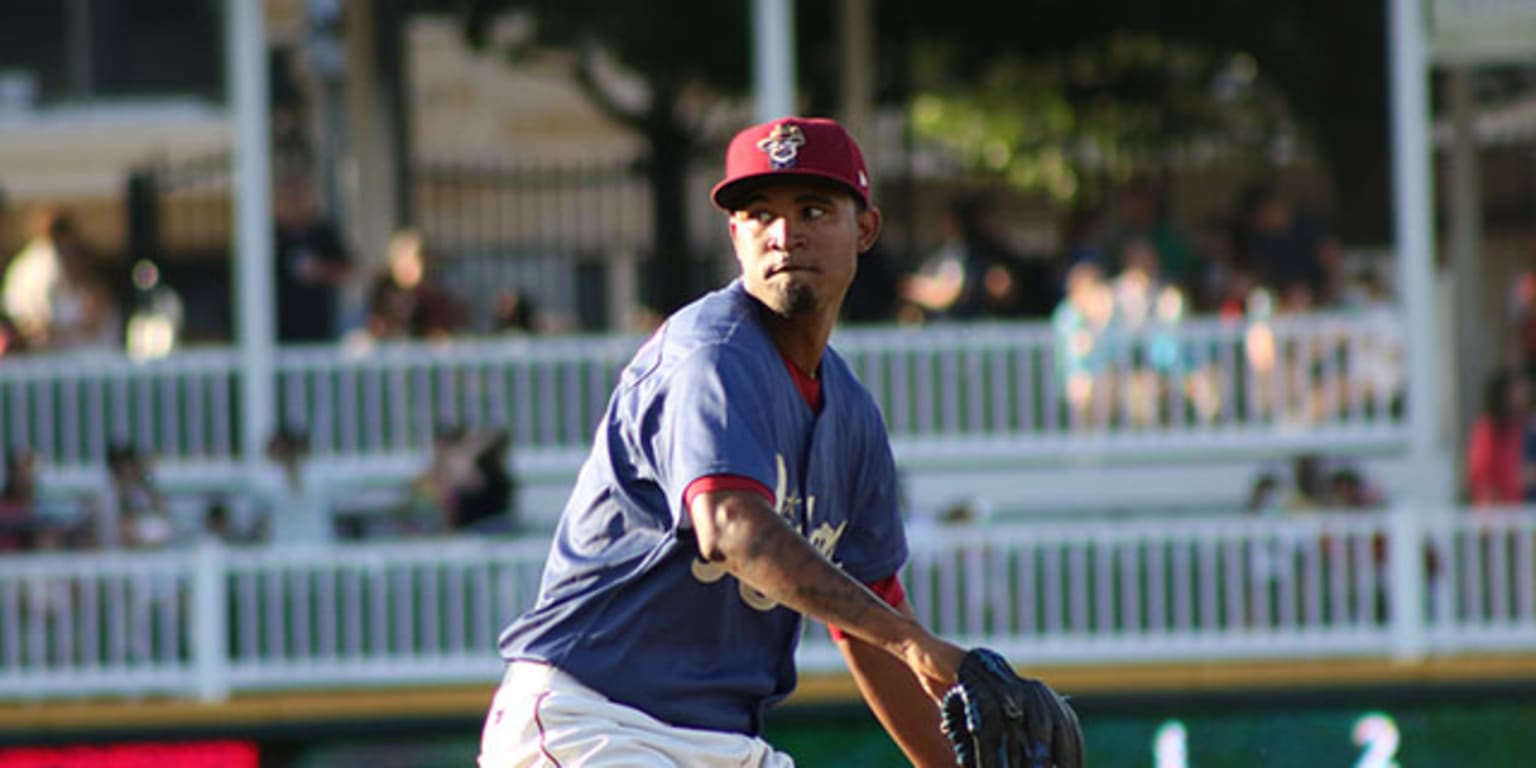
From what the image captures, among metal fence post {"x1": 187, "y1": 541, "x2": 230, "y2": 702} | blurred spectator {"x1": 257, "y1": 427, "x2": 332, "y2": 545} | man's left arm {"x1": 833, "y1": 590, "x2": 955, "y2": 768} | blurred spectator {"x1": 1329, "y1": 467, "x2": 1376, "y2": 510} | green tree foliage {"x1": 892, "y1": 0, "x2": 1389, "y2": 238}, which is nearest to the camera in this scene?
man's left arm {"x1": 833, "y1": 590, "x2": 955, "y2": 768}

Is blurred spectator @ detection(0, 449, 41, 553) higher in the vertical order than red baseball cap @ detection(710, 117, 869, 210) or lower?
lower

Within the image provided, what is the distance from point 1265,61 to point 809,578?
14.2m

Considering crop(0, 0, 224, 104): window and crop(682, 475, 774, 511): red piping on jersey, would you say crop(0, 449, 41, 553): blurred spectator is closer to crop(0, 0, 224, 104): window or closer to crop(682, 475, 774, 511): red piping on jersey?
crop(0, 0, 224, 104): window

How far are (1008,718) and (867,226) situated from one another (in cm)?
89

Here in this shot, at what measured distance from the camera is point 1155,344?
14172 mm

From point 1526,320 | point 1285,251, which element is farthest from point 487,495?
point 1526,320

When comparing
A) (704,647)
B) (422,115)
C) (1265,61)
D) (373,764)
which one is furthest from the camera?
(422,115)

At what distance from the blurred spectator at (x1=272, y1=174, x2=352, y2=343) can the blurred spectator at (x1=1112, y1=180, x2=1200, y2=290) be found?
12.9 ft

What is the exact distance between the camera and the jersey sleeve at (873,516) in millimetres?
4781

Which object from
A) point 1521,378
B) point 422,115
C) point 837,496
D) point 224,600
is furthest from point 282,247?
point 837,496

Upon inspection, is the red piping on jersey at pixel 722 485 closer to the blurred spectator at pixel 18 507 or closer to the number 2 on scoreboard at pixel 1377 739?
the number 2 on scoreboard at pixel 1377 739

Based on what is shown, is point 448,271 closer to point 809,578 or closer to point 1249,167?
point 1249,167

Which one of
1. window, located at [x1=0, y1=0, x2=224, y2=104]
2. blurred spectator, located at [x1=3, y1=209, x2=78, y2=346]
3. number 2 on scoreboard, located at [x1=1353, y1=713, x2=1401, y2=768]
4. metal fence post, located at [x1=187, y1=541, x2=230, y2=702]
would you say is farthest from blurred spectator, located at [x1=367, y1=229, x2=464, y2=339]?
number 2 on scoreboard, located at [x1=1353, y1=713, x2=1401, y2=768]

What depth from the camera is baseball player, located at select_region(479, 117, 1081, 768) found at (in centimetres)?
423
